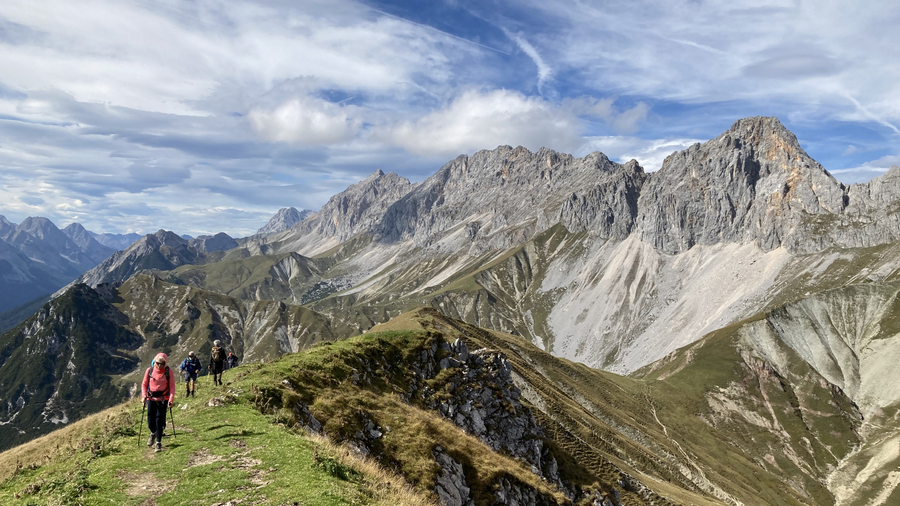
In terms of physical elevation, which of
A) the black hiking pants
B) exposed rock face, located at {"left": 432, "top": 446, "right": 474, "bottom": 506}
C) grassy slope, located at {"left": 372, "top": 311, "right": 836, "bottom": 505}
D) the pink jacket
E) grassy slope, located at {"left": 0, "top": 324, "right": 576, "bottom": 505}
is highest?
the pink jacket

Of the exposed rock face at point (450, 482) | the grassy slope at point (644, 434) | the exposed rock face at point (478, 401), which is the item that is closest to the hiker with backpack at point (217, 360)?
the exposed rock face at point (478, 401)

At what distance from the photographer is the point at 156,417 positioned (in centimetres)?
2133

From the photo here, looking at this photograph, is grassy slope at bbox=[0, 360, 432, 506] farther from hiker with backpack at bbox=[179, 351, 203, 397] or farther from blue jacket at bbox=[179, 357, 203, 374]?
blue jacket at bbox=[179, 357, 203, 374]

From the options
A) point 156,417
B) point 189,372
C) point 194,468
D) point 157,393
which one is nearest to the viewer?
point 194,468

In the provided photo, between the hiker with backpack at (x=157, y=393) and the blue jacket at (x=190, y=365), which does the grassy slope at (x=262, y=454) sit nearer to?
the hiker with backpack at (x=157, y=393)

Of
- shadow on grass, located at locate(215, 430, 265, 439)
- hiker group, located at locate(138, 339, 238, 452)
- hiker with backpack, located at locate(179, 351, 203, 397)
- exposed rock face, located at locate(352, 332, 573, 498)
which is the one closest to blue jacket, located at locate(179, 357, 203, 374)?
hiker with backpack, located at locate(179, 351, 203, 397)

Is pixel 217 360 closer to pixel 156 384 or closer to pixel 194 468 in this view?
pixel 156 384

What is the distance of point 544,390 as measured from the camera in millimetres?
97625

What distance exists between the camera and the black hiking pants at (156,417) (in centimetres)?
2086

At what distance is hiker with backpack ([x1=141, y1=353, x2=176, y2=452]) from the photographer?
20.4 metres

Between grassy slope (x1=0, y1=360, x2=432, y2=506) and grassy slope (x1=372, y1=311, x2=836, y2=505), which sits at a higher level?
grassy slope (x1=0, y1=360, x2=432, y2=506)

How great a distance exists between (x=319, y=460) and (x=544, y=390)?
83.6m

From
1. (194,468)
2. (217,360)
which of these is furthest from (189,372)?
(194,468)

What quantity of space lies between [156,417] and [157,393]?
1677mm
